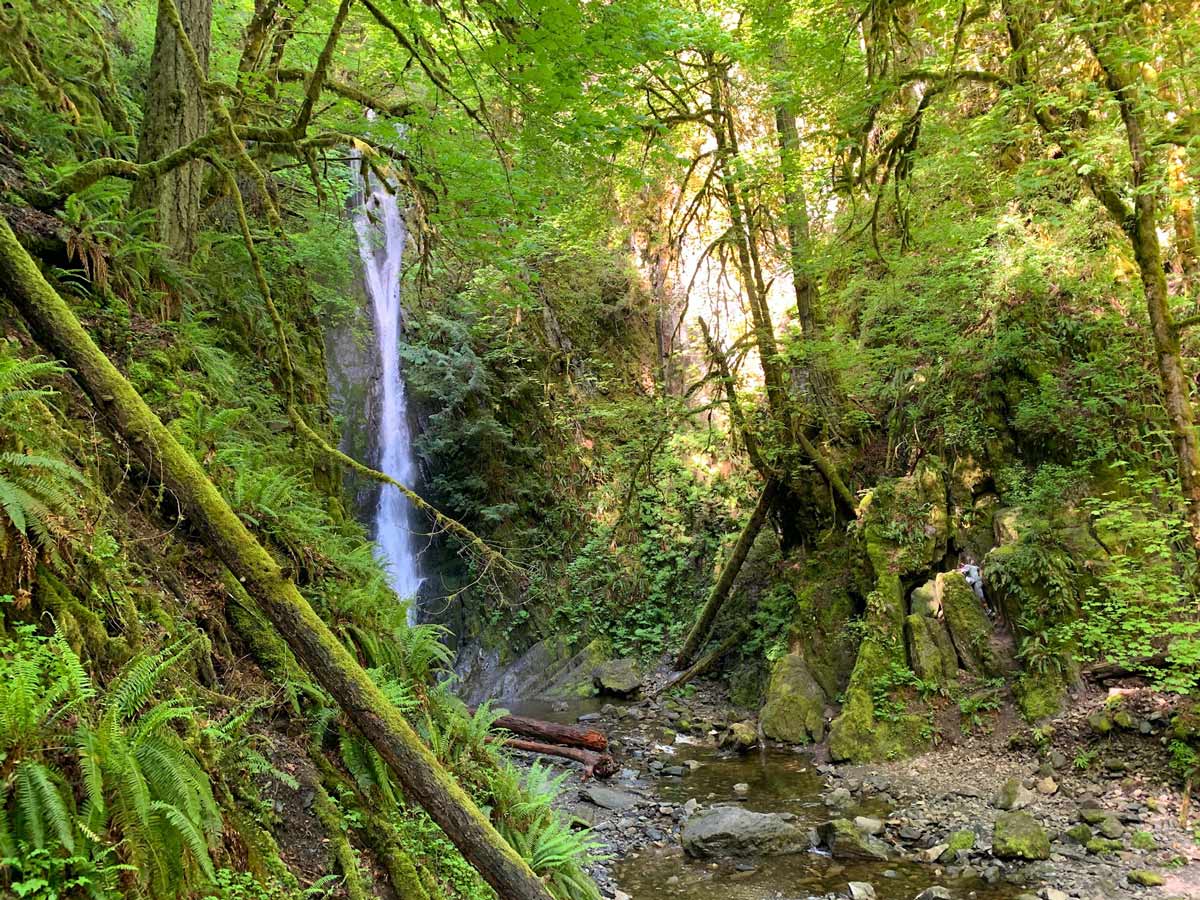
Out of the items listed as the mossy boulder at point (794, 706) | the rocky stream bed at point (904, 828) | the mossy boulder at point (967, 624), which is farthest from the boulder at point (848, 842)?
the mossy boulder at point (967, 624)

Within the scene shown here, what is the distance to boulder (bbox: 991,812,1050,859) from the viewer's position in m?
6.00

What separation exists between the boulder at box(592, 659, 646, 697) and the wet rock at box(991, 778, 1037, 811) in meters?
6.59

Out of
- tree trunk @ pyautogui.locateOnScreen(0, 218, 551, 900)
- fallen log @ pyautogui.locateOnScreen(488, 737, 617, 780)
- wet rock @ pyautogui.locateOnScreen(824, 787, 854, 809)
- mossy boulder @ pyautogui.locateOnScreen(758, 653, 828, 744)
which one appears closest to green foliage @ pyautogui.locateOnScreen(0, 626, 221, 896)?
tree trunk @ pyautogui.locateOnScreen(0, 218, 551, 900)

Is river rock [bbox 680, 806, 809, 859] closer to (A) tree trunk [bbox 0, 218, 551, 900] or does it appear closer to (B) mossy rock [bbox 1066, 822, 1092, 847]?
(B) mossy rock [bbox 1066, 822, 1092, 847]

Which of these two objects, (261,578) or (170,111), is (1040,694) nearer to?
(261,578)

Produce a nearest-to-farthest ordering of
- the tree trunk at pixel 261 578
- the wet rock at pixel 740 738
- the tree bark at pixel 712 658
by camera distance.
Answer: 1. the tree trunk at pixel 261 578
2. the wet rock at pixel 740 738
3. the tree bark at pixel 712 658

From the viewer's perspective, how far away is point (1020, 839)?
6.09 m

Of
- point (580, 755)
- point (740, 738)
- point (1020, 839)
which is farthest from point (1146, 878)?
point (580, 755)

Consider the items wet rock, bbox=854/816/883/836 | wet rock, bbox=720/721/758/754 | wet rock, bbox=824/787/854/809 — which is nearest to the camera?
wet rock, bbox=854/816/883/836

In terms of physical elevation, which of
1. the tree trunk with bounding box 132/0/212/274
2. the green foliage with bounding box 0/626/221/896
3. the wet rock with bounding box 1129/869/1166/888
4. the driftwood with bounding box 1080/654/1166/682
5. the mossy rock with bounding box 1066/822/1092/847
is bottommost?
the wet rock with bounding box 1129/869/1166/888

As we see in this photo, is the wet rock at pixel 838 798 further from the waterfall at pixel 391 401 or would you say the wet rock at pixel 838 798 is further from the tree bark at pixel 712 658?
the waterfall at pixel 391 401

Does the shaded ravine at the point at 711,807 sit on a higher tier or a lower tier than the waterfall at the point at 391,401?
lower

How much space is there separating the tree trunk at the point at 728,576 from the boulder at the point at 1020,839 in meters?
6.07

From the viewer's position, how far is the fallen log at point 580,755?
9320 mm
